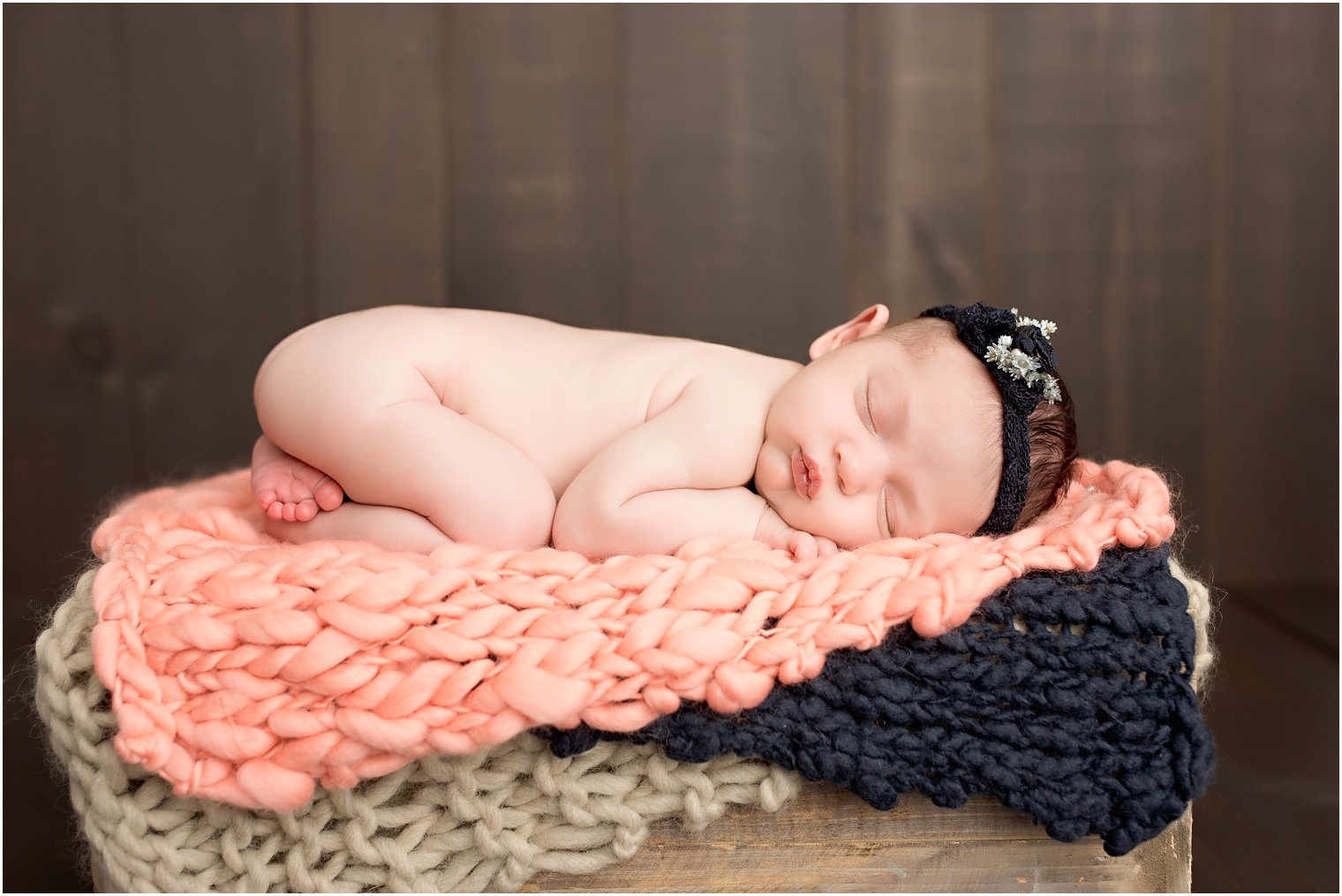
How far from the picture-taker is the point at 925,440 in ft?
3.14

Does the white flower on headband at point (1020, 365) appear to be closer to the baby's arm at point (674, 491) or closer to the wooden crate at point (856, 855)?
the baby's arm at point (674, 491)

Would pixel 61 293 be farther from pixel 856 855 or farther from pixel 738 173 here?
pixel 856 855

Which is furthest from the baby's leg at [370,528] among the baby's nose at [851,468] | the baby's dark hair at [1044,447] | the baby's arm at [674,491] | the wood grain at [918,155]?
the wood grain at [918,155]

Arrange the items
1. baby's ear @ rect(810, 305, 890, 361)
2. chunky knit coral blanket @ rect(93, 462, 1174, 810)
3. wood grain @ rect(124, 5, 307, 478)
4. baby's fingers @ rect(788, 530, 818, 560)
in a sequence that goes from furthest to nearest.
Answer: wood grain @ rect(124, 5, 307, 478)
baby's ear @ rect(810, 305, 890, 361)
baby's fingers @ rect(788, 530, 818, 560)
chunky knit coral blanket @ rect(93, 462, 1174, 810)

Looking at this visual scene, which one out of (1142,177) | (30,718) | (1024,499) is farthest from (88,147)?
(1142,177)

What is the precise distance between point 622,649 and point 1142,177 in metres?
1.52

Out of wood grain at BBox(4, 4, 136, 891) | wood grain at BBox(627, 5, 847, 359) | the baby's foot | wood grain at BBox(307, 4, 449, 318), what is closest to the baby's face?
the baby's foot

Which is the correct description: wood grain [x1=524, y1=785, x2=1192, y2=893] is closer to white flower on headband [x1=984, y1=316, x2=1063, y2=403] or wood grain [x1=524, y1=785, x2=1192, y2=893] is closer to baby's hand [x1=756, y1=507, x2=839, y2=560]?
baby's hand [x1=756, y1=507, x2=839, y2=560]

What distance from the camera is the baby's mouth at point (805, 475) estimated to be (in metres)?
0.96

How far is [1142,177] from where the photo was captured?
185 centimetres

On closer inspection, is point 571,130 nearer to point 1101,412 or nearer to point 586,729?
point 1101,412

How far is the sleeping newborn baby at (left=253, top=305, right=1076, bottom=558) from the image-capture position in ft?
3.09

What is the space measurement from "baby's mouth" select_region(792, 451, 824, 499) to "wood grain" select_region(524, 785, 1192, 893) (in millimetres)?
278

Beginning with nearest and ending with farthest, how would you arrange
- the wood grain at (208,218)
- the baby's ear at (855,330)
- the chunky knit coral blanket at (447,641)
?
the chunky knit coral blanket at (447,641) → the baby's ear at (855,330) → the wood grain at (208,218)
